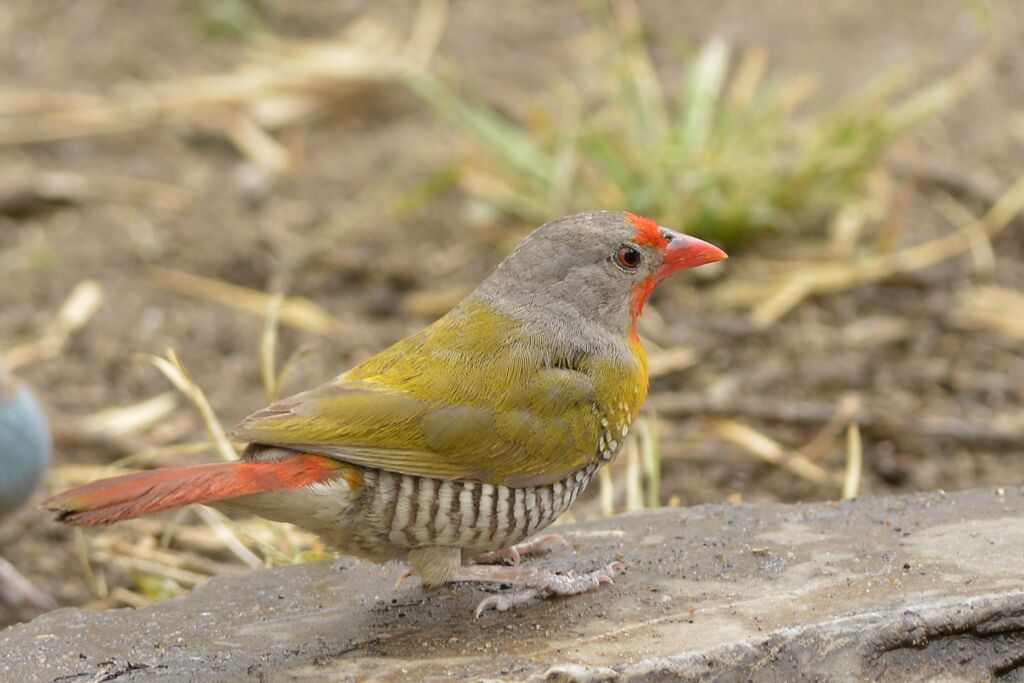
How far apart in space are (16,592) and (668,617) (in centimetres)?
260

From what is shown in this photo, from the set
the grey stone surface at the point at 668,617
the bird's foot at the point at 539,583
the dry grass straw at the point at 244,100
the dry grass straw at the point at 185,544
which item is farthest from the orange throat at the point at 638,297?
the dry grass straw at the point at 244,100

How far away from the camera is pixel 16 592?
189 inches

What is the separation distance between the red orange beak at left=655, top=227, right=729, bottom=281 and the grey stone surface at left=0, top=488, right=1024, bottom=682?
682 mm

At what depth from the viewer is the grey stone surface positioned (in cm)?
293

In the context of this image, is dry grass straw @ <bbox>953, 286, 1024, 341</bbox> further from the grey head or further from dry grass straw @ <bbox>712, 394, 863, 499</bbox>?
the grey head

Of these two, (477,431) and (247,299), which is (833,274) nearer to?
(247,299)

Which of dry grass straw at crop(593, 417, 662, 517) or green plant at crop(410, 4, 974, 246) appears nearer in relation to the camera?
dry grass straw at crop(593, 417, 662, 517)

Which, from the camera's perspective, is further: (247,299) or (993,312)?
(247,299)

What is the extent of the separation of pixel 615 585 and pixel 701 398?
2.25 m

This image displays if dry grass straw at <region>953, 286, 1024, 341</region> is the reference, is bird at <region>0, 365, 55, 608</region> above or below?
below

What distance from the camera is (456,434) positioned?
3.33 meters

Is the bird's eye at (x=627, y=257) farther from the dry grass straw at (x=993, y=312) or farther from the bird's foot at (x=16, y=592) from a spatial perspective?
the dry grass straw at (x=993, y=312)

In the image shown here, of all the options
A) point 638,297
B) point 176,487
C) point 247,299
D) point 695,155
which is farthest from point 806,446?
point 176,487

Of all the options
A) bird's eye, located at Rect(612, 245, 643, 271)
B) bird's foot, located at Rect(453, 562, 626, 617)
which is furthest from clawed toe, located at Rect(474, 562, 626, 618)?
bird's eye, located at Rect(612, 245, 643, 271)
